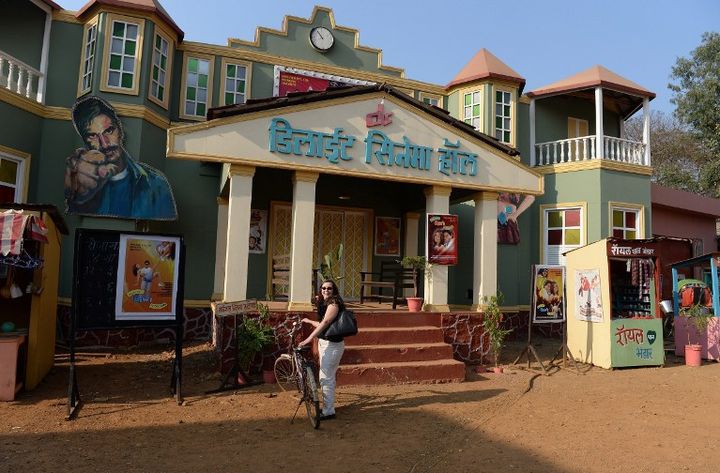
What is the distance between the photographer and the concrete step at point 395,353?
25.0 feet

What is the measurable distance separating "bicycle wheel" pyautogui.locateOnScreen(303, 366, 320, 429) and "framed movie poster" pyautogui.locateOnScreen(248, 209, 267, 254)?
20.7 ft

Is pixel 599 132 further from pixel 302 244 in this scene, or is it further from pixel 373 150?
pixel 302 244

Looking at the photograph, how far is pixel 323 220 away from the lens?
12203 millimetres

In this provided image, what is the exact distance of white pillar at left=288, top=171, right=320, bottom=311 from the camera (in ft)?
26.2

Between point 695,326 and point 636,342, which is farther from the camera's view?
point 695,326

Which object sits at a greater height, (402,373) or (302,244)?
(302,244)

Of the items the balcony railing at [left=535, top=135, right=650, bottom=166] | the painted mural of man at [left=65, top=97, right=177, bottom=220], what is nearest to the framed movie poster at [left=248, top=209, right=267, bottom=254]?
the painted mural of man at [left=65, top=97, right=177, bottom=220]

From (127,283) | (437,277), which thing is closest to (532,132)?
Answer: (437,277)

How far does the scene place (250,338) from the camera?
739 cm

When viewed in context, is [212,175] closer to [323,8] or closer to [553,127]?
[323,8]

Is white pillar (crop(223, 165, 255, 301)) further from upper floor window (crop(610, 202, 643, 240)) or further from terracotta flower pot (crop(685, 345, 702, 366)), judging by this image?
upper floor window (crop(610, 202, 643, 240))

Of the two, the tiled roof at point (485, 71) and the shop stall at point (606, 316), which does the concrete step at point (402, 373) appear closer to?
the shop stall at point (606, 316)

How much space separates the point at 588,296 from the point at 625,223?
16.5ft

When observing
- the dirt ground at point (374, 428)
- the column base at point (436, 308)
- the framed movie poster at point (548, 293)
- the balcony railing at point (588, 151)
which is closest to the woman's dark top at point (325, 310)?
the dirt ground at point (374, 428)
